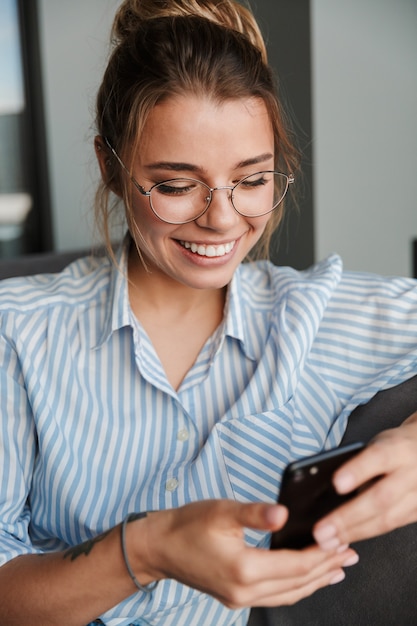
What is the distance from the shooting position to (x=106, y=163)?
1.46 m

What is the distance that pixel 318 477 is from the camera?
2.90ft

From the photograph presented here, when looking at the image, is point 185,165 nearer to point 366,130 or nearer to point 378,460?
point 378,460

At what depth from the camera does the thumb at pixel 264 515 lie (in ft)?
2.76

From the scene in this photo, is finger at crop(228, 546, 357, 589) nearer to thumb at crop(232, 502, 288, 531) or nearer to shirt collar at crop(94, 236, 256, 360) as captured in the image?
thumb at crop(232, 502, 288, 531)

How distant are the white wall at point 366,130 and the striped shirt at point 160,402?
1.38 metres

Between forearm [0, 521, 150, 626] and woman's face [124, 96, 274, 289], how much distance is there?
1.64 ft

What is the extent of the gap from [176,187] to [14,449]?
51cm

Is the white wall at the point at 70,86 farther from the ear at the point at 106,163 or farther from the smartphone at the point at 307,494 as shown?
the smartphone at the point at 307,494

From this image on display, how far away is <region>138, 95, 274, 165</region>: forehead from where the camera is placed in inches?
49.2

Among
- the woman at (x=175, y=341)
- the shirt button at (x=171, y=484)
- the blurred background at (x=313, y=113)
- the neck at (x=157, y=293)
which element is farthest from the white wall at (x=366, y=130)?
the shirt button at (x=171, y=484)

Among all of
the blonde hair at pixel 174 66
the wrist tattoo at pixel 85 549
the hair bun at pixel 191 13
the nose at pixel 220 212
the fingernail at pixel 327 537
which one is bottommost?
the wrist tattoo at pixel 85 549

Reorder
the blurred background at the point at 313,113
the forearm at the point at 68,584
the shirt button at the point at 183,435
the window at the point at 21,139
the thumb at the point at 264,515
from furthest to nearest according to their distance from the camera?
the window at the point at 21,139 → the blurred background at the point at 313,113 → the shirt button at the point at 183,435 → the forearm at the point at 68,584 → the thumb at the point at 264,515

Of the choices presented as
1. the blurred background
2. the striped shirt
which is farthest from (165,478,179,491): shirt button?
the blurred background

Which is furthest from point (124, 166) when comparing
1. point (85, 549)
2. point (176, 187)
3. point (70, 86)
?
point (70, 86)
